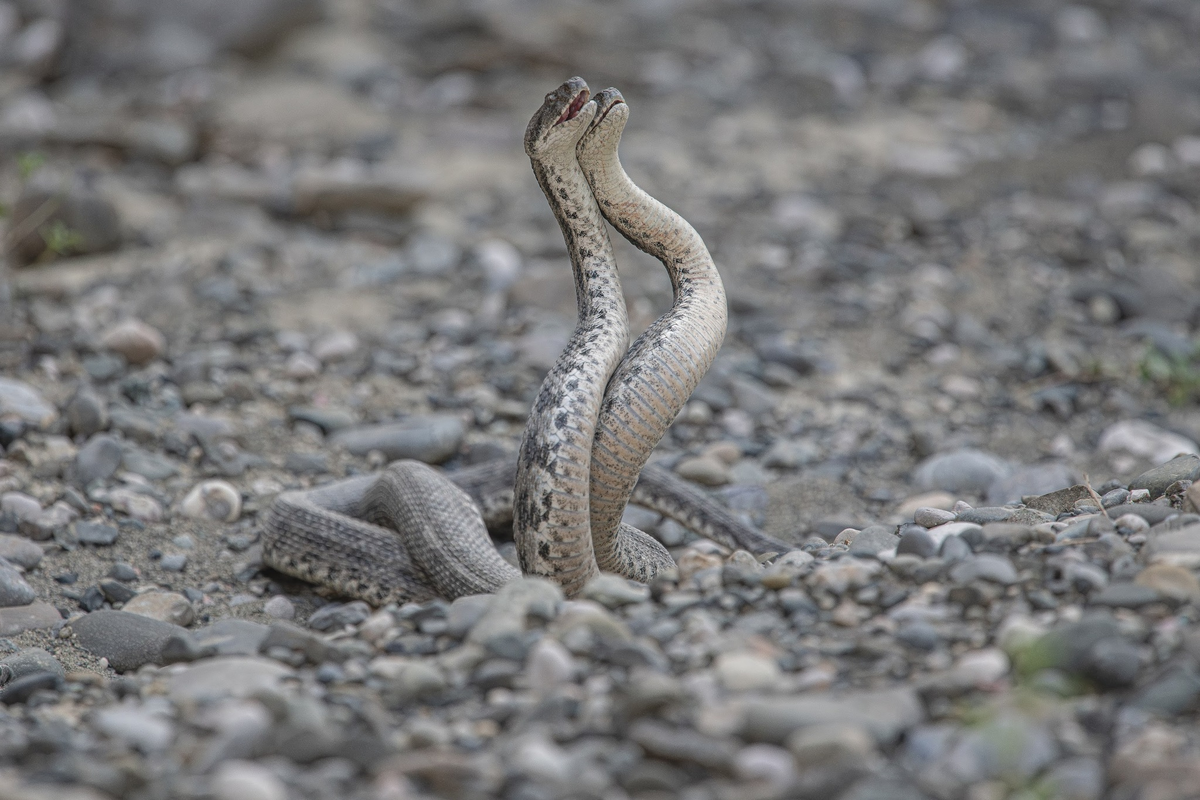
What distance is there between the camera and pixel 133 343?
7375mm

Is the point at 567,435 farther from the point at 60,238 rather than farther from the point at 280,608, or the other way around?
the point at 60,238

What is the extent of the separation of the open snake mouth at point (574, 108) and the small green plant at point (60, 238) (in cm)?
540

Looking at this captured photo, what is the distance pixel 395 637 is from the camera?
3742mm

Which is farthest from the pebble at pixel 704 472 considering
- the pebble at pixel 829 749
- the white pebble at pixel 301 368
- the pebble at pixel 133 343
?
the pebble at pixel 829 749

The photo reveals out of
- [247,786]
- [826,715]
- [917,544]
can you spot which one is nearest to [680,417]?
[917,544]

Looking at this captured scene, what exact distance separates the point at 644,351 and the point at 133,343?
167 inches

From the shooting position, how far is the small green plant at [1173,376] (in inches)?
296

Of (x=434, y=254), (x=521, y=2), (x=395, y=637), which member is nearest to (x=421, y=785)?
(x=395, y=637)

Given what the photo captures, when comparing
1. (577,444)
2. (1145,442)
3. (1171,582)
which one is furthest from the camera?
(1145,442)

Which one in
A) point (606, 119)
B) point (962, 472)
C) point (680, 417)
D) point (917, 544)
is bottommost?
point (962, 472)

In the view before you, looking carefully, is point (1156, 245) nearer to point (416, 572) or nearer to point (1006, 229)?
point (1006, 229)

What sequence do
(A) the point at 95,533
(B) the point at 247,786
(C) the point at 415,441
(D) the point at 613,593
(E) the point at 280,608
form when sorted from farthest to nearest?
1. (C) the point at 415,441
2. (A) the point at 95,533
3. (E) the point at 280,608
4. (D) the point at 613,593
5. (B) the point at 247,786

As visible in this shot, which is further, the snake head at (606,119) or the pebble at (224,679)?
the snake head at (606,119)

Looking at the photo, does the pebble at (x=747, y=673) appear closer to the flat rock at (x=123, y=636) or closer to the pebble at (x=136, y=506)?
the flat rock at (x=123, y=636)
